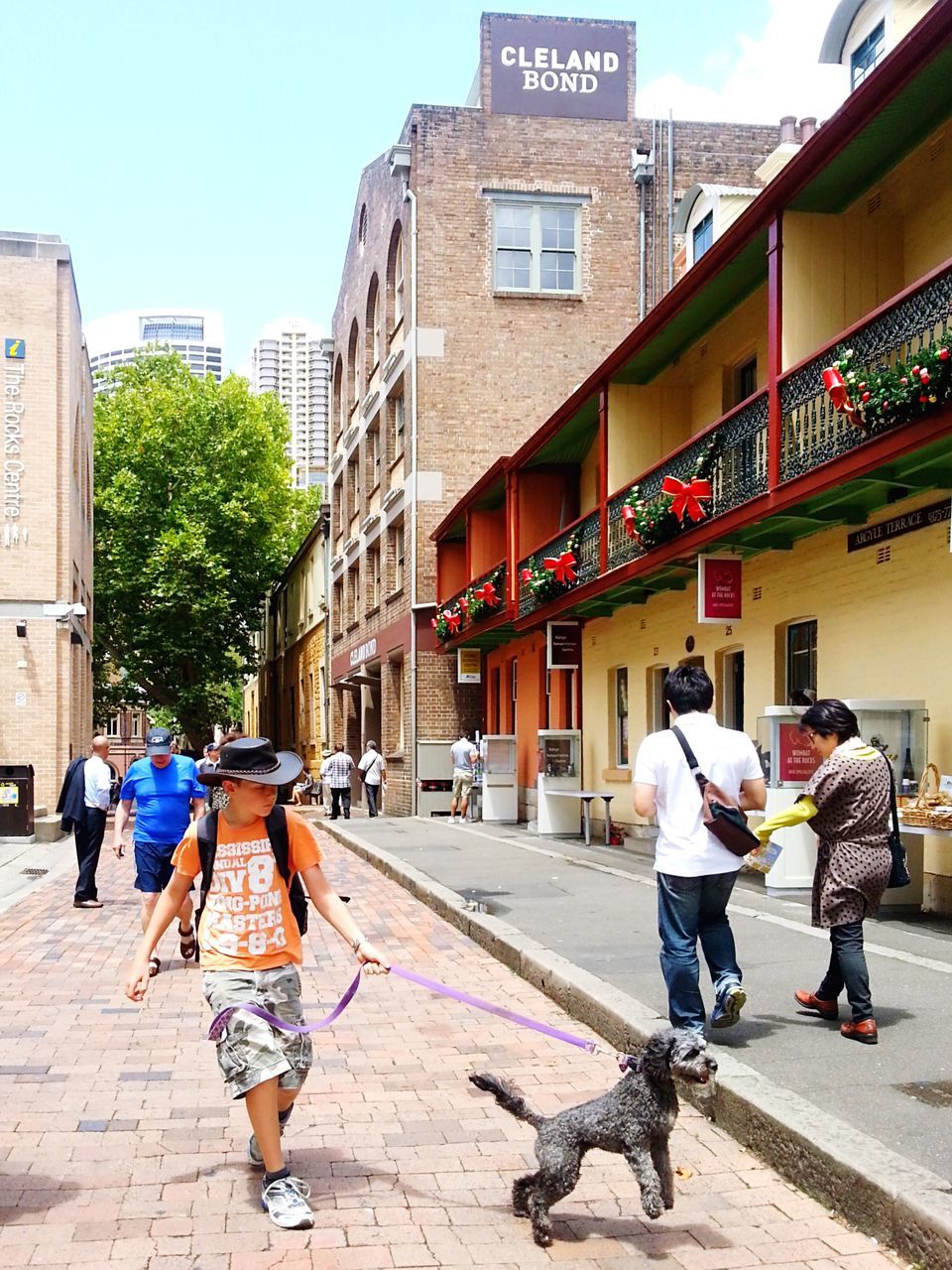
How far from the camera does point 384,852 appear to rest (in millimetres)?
17594

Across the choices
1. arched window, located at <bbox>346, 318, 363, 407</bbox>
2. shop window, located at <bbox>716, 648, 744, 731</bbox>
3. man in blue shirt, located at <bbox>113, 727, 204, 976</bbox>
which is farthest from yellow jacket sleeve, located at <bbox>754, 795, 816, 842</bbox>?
arched window, located at <bbox>346, 318, 363, 407</bbox>

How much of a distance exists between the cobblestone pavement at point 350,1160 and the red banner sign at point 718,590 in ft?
22.1

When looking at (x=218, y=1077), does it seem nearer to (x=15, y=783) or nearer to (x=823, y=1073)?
(x=823, y=1073)

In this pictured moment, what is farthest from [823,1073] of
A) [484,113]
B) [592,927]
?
[484,113]

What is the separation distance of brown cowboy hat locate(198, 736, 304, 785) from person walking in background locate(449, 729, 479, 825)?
22.0 metres

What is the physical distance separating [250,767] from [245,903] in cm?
48

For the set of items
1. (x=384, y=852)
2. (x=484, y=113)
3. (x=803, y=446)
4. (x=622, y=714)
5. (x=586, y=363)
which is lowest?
(x=384, y=852)

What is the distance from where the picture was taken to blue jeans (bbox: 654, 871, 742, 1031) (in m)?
5.96

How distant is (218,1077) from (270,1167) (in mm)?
2065

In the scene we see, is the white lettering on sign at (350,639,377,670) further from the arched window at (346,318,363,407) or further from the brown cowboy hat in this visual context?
the brown cowboy hat

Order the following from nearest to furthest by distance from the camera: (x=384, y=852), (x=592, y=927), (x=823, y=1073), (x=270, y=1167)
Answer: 1. (x=270, y=1167)
2. (x=823, y=1073)
3. (x=592, y=927)
4. (x=384, y=852)

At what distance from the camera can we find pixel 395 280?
105ft

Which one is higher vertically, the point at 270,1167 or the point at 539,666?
the point at 539,666

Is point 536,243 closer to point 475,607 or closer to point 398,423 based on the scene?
point 398,423
